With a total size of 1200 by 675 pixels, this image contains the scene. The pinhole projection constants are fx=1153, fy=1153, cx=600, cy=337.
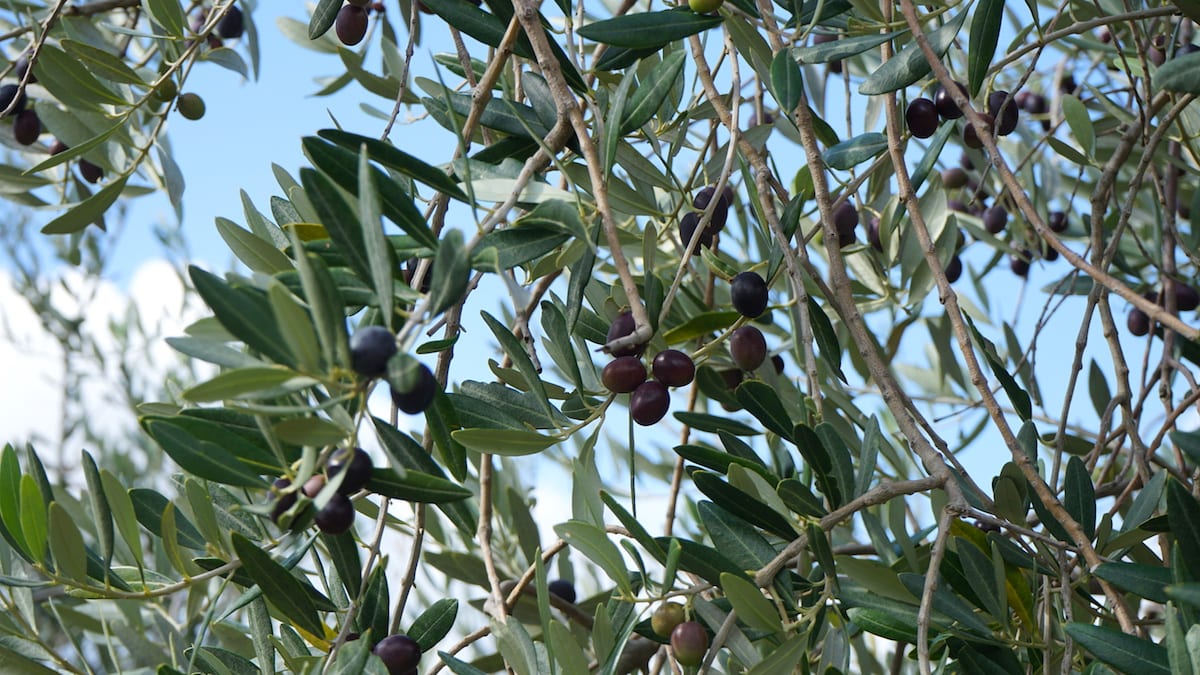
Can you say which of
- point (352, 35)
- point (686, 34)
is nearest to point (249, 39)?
point (352, 35)

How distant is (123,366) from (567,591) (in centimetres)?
326

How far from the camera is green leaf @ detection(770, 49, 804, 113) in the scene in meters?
1.14

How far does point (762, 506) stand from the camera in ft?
3.48

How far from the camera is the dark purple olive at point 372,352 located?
0.71 metres

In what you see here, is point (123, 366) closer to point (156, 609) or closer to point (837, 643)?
point (156, 609)

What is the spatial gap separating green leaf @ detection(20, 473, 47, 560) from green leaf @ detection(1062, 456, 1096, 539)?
0.95 m

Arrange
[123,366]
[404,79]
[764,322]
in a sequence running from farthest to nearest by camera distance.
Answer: [123,366] < [764,322] < [404,79]

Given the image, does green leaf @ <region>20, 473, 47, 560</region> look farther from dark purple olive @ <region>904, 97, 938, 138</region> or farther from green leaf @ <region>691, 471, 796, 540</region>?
dark purple olive @ <region>904, 97, 938, 138</region>

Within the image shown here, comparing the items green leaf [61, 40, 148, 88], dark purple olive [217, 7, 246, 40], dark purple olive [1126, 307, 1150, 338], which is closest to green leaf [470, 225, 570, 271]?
green leaf [61, 40, 148, 88]

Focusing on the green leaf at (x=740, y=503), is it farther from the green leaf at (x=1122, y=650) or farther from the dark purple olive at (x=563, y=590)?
the dark purple olive at (x=563, y=590)

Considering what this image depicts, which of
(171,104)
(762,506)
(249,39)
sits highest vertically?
(249,39)

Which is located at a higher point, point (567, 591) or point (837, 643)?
point (567, 591)

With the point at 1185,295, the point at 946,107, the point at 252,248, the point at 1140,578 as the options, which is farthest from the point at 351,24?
the point at 1185,295

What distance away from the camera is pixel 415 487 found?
0.85 metres
